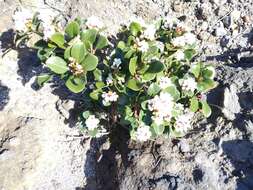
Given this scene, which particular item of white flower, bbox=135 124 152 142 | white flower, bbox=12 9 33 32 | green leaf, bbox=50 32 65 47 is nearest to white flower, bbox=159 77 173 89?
white flower, bbox=135 124 152 142

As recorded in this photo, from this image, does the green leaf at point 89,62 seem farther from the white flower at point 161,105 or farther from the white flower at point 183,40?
the white flower at point 183,40

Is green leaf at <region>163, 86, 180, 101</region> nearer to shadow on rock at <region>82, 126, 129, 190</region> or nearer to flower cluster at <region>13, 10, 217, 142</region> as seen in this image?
flower cluster at <region>13, 10, 217, 142</region>

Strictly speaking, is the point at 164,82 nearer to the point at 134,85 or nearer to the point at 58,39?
the point at 134,85

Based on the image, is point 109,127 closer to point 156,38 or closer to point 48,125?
point 48,125

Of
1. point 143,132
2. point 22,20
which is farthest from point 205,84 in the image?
point 22,20

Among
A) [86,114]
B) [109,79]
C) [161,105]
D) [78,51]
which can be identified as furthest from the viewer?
[86,114]
